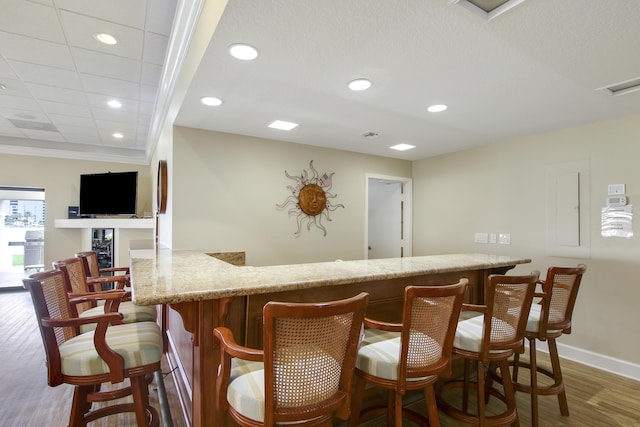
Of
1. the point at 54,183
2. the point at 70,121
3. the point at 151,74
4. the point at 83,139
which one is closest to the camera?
the point at 151,74

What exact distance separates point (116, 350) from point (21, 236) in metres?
6.54

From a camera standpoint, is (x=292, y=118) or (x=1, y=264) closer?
(x=292, y=118)

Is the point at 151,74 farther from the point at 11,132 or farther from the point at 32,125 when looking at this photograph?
the point at 11,132

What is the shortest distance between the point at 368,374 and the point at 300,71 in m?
1.81

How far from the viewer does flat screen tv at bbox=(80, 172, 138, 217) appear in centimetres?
582

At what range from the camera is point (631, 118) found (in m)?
3.04

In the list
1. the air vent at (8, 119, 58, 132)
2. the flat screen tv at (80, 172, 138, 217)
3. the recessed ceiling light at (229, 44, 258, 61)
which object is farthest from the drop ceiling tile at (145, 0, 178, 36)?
the flat screen tv at (80, 172, 138, 217)

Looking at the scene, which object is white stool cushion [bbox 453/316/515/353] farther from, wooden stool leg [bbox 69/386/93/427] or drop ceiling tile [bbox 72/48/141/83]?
drop ceiling tile [bbox 72/48/141/83]

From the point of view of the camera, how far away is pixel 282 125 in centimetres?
342

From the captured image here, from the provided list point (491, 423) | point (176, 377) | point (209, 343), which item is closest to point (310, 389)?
point (209, 343)

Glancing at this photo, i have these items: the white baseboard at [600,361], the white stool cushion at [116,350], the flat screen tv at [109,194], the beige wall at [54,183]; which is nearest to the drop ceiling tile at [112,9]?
the white stool cushion at [116,350]

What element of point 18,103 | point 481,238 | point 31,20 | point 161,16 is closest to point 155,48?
point 161,16

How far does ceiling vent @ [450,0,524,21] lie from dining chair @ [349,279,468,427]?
1.26 m

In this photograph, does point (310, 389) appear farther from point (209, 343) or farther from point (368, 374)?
point (209, 343)
